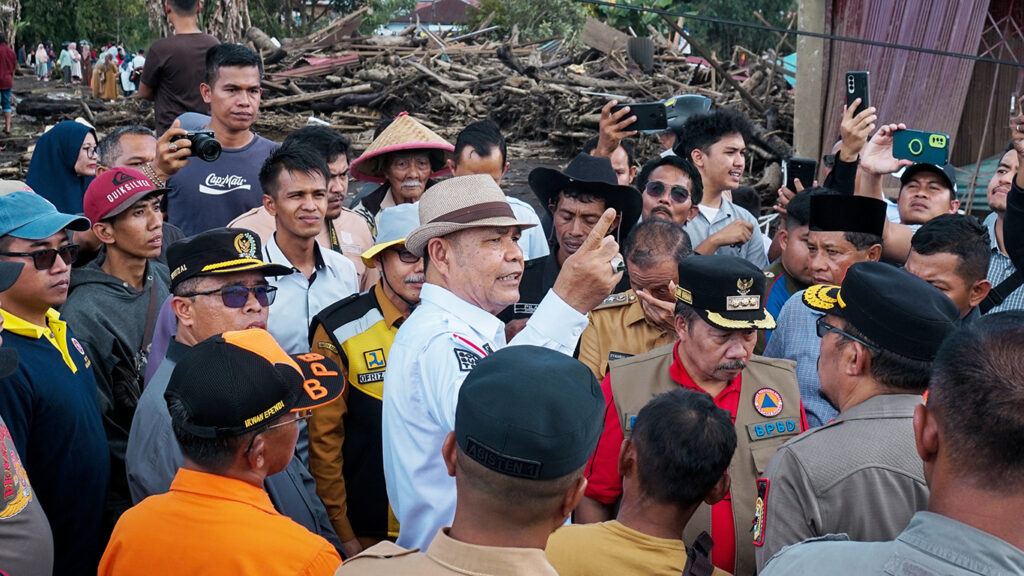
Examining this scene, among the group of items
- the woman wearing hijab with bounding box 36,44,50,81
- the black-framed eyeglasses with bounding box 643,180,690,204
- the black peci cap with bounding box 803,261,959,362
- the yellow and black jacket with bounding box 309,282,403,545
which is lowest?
the woman wearing hijab with bounding box 36,44,50,81

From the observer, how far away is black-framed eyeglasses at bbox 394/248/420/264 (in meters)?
3.70

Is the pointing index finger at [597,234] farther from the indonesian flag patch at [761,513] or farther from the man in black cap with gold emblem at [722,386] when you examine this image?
the indonesian flag patch at [761,513]

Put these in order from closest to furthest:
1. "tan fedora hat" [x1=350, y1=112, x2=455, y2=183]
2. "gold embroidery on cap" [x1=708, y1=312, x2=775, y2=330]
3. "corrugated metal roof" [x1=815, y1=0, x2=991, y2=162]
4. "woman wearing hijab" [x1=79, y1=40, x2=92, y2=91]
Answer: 1. "gold embroidery on cap" [x1=708, y1=312, x2=775, y2=330]
2. "tan fedora hat" [x1=350, y1=112, x2=455, y2=183]
3. "corrugated metal roof" [x1=815, y1=0, x2=991, y2=162]
4. "woman wearing hijab" [x1=79, y1=40, x2=92, y2=91]

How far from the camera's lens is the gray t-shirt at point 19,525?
2.52 meters

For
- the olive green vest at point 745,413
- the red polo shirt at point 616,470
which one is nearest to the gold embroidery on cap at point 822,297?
the olive green vest at point 745,413

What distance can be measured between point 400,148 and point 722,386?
2790mm

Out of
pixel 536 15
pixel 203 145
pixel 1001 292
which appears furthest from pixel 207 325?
pixel 536 15

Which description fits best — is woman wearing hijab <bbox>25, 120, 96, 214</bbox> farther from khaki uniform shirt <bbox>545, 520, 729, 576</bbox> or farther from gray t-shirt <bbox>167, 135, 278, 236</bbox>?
khaki uniform shirt <bbox>545, 520, 729, 576</bbox>

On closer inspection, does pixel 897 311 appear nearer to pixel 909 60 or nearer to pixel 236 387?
pixel 236 387

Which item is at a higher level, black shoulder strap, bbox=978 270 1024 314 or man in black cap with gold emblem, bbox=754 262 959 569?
man in black cap with gold emblem, bbox=754 262 959 569

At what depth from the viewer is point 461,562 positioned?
173 cm

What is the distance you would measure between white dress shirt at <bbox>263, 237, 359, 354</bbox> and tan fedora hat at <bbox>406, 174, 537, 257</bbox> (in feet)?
3.51

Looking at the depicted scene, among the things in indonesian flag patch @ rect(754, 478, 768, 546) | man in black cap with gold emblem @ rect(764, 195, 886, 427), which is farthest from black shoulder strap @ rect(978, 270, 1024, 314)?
indonesian flag patch @ rect(754, 478, 768, 546)

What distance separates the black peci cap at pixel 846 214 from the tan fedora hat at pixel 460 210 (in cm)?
192
